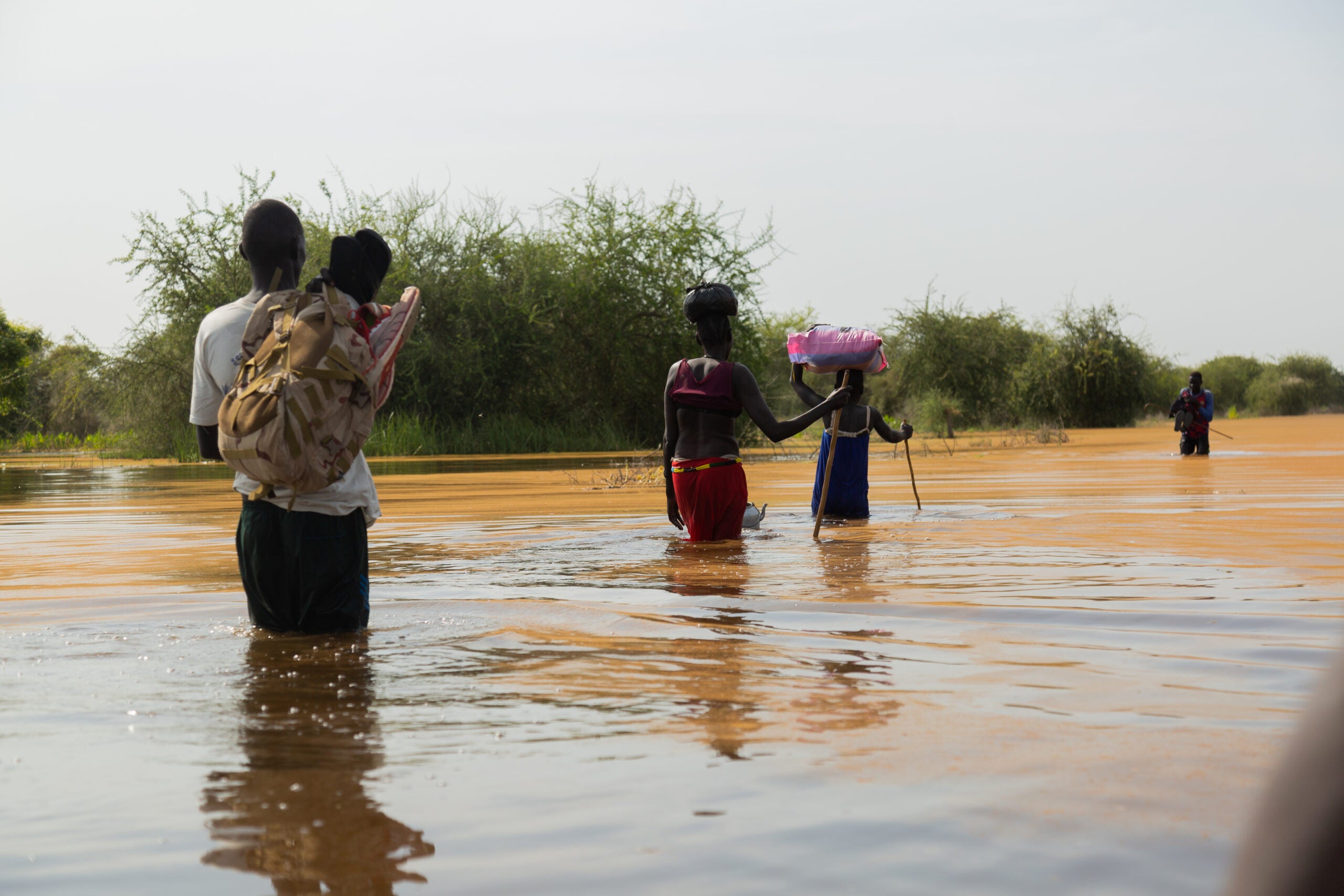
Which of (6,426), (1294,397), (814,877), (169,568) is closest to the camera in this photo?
(814,877)

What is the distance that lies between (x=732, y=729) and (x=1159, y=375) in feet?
146

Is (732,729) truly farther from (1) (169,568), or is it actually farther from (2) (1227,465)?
(2) (1227,465)

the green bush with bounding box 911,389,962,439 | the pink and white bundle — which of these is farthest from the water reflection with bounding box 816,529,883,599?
the green bush with bounding box 911,389,962,439

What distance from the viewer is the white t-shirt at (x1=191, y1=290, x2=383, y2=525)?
13.9 feet

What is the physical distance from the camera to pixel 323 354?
13.3 feet

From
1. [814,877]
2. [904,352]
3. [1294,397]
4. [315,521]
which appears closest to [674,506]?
[315,521]

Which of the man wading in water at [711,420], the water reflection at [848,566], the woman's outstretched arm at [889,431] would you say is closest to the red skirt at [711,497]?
Answer: the man wading in water at [711,420]

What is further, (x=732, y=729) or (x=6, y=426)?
(x=6, y=426)

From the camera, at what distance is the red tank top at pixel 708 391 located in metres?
7.53

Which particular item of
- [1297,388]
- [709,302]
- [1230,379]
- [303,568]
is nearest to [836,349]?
[709,302]

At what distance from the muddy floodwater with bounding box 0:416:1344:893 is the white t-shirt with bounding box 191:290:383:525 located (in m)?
0.52

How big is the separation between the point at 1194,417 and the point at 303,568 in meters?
18.0

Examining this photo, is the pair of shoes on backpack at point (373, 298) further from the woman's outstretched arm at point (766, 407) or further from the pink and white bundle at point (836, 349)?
the pink and white bundle at point (836, 349)

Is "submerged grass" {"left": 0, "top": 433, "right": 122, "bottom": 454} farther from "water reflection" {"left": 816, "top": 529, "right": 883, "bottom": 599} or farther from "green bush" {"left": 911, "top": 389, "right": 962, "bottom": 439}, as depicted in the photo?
"water reflection" {"left": 816, "top": 529, "right": 883, "bottom": 599}
